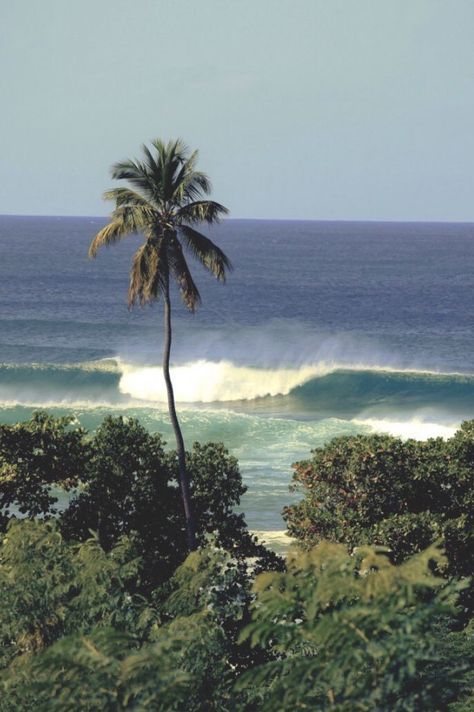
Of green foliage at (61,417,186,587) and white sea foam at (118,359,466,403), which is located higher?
green foliage at (61,417,186,587)

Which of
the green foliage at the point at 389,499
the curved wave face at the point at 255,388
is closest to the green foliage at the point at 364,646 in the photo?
the green foliage at the point at 389,499

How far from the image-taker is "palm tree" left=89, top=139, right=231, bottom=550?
2316 centimetres

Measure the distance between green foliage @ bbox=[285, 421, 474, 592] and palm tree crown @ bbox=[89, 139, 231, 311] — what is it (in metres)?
4.90

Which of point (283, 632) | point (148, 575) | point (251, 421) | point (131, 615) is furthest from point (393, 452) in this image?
point (251, 421)

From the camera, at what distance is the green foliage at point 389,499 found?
21703mm

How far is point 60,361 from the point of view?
74.9 meters

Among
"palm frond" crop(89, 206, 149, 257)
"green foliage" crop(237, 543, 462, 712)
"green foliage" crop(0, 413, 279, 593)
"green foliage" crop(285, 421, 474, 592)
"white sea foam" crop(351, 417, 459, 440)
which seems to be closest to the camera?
"green foliage" crop(237, 543, 462, 712)

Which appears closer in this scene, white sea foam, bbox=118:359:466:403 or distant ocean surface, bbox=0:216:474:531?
distant ocean surface, bbox=0:216:474:531

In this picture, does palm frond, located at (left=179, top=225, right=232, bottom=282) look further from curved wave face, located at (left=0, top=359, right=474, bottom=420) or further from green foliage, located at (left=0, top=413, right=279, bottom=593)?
curved wave face, located at (left=0, top=359, right=474, bottom=420)

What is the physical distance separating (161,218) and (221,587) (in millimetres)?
9534

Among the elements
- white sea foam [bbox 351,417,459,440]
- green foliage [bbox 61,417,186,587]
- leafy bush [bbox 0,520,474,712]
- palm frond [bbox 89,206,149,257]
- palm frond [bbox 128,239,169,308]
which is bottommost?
white sea foam [bbox 351,417,459,440]

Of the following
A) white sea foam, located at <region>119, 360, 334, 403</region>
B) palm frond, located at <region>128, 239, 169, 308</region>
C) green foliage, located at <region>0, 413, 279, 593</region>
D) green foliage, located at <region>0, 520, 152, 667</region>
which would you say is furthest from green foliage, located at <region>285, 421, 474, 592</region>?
white sea foam, located at <region>119, 360, 334, 403</region>

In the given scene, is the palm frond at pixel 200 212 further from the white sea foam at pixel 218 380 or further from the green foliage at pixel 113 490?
the white sea foam at pixel 218 380

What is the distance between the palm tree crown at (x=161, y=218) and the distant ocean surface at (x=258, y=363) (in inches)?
489
